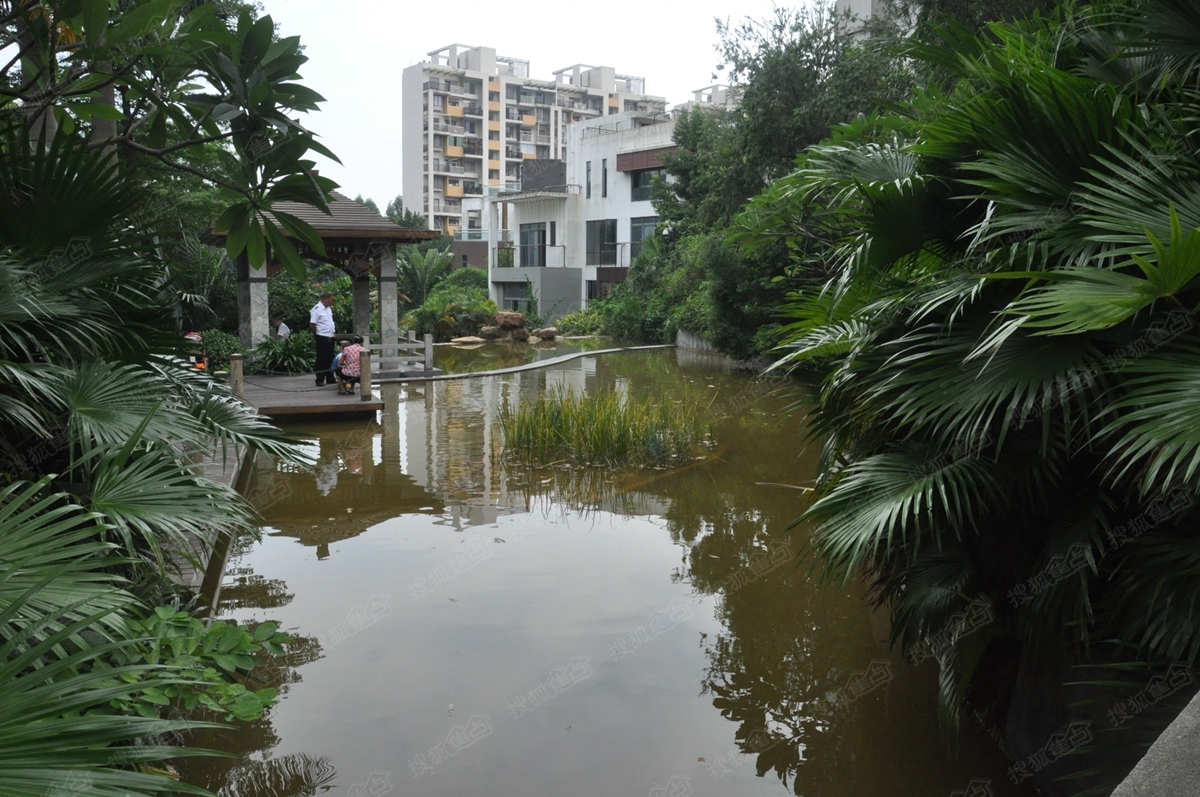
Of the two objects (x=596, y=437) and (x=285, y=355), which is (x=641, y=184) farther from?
(x=596, y=437)

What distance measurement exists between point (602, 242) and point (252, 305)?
24.1 m

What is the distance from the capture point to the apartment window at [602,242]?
40844 millimetres

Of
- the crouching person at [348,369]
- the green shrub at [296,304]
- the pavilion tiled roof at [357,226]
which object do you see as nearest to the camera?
the crouching person at [348,369]

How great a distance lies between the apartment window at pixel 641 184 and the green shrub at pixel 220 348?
900 inches

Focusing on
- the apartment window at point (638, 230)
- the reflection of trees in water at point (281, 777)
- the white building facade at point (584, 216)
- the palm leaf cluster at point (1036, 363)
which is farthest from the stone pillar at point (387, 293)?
the apartment window at point (638, 230)

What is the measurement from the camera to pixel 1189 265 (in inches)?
120

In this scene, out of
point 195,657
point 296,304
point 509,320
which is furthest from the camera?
point 509,320

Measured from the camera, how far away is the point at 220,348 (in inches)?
725

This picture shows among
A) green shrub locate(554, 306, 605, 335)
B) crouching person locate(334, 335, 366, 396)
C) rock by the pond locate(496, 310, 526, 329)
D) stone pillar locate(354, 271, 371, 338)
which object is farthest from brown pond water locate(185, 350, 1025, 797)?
green shrub locate(554, 306, 605, 335)

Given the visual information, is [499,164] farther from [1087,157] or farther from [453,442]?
[1087,157]

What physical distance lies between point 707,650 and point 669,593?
107cm

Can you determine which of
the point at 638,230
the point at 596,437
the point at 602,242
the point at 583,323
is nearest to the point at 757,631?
the point at 596,437

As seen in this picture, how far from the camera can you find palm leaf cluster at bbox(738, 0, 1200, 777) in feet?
10.9

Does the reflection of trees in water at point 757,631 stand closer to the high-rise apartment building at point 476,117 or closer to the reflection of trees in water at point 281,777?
the reflection of trees in water at point 281,777
